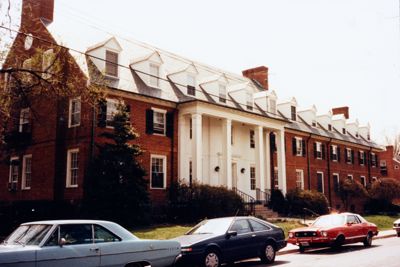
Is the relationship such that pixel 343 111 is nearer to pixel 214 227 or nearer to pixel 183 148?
pixel 183 148

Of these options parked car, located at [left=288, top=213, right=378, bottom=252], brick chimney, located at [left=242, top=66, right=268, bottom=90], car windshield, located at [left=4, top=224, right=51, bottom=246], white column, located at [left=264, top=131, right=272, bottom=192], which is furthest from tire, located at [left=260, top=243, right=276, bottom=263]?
brick chimney, located at [left=242, top=66, right=268, bottom=90]

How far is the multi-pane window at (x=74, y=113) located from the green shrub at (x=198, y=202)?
6.32 m

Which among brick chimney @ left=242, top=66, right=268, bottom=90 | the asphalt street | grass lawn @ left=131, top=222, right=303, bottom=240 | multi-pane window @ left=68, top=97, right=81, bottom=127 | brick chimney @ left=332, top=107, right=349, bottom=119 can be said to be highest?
brick chimney @ left=242, top=66, right=268, bottom=90

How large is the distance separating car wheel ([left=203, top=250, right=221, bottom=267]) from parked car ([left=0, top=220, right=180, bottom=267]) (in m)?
1.83

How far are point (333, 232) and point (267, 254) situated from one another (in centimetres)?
402

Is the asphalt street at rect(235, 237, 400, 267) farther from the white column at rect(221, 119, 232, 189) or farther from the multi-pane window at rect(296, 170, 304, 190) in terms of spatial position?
the multi-pane window at rect(296, 170, 304, 190)

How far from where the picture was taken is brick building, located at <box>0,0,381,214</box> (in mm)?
22438

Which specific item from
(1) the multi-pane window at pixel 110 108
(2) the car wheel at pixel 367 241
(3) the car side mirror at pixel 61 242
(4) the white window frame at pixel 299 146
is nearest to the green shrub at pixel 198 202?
(1) the multi-pane window at pixel 110 108

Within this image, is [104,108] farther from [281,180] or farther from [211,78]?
[281,180]

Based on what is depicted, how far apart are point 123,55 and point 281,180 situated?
14315 mm

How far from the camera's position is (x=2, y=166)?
26719 mm

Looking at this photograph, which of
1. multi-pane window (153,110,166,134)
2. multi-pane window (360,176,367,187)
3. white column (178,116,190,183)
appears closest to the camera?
multi-pane window (153,110,166,134)

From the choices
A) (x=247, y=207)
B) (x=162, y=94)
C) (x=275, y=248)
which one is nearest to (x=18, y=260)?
(x=275, y=248)

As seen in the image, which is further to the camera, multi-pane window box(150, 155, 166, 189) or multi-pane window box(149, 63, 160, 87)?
multi-pane window box(149, 63, 160, 87)
